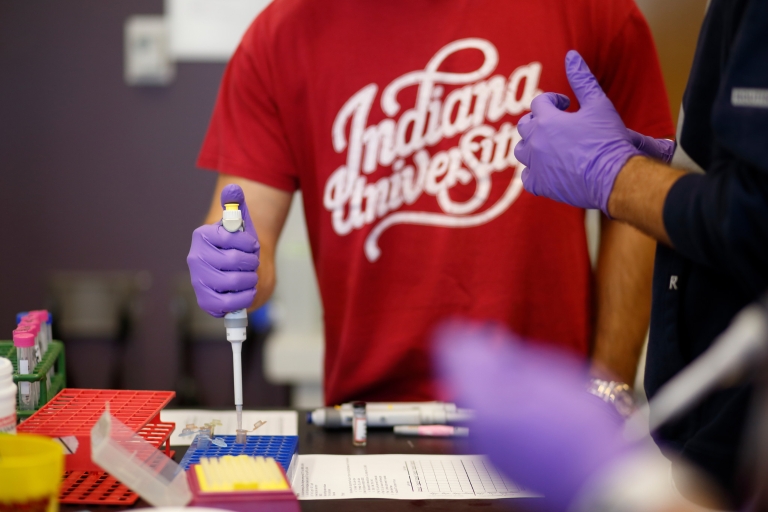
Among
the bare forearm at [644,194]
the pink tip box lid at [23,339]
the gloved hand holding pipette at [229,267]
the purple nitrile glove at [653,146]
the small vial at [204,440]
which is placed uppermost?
the purple nitrile glove at [653,146]

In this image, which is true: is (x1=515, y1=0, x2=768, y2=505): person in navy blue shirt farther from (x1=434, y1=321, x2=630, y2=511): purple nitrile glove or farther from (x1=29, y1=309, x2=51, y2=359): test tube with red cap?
(x1=29, y1=309, x2=51, y2=359): test tube with red cap

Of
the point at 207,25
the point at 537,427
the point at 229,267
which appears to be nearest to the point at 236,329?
the point at 229,267

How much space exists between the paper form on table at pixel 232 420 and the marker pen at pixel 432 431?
0.56 ft

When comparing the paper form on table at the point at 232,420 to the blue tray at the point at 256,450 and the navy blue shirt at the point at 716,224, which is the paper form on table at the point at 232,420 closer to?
the blue tray at the point at 256,450

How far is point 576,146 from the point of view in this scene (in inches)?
37.2

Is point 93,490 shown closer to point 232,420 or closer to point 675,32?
point 232,420

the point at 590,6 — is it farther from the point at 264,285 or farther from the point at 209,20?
the point at 209,20

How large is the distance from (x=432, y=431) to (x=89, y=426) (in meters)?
0.52

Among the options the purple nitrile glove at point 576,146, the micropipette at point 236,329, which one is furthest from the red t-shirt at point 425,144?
the micropipette at point 236,329

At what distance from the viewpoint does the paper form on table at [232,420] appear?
1.11 meters

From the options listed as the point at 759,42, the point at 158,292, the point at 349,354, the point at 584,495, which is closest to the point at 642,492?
the point at 584,495

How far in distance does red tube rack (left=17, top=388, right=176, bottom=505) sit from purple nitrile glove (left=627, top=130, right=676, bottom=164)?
758 mm

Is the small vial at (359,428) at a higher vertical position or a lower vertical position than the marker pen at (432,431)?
higher

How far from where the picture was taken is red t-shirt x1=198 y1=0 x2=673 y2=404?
141cm
